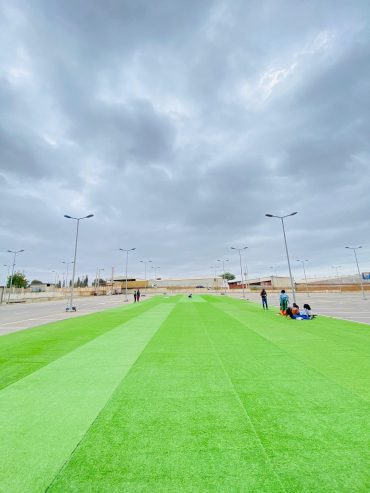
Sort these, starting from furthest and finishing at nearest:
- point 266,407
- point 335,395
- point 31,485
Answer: point 335,395
point 266,407
point 31,485

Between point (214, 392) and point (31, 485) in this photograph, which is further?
point (214, 392)

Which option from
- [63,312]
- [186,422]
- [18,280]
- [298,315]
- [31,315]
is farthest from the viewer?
[18,280]

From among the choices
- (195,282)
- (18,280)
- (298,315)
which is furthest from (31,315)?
(195,282)

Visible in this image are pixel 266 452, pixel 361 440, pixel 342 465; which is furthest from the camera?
pixel 361 440

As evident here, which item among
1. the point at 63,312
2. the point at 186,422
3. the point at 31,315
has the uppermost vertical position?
the point at 63,312

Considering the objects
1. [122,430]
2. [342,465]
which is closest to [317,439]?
[342,465]

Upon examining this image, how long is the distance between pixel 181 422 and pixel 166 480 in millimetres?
1292

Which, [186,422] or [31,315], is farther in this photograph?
[31,315]

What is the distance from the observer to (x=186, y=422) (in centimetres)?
416

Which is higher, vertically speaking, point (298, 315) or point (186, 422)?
point (298, 315)

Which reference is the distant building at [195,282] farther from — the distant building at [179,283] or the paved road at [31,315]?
the paved road at [31,315]

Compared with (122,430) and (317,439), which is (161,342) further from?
(317,439)

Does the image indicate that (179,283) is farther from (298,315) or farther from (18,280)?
(298,315)

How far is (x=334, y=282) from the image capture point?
127688 millimetres
